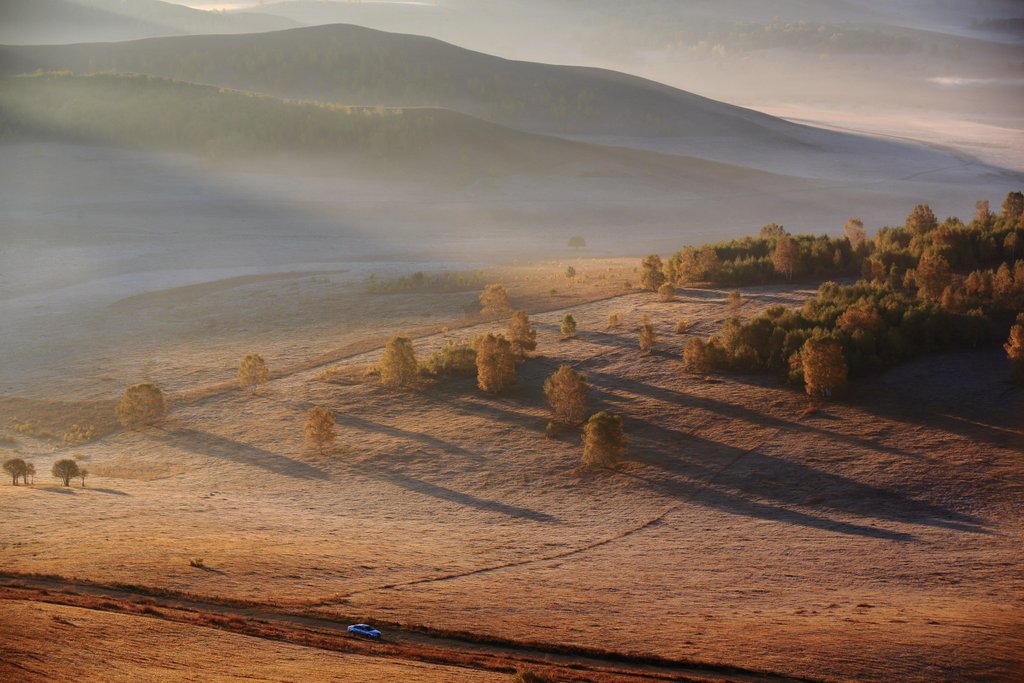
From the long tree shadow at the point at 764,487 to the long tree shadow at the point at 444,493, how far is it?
A: 169 inches

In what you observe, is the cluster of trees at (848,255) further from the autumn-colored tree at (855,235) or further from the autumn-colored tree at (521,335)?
the autumn-colored tree at (521,335)

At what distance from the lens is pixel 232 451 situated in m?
36.3

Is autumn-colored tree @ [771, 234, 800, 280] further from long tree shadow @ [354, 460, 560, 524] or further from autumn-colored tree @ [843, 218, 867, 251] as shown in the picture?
long tree shadow @ [354, 460, 560, 524]

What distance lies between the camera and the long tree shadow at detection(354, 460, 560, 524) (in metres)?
29.7

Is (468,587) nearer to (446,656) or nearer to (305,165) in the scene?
(446,656)

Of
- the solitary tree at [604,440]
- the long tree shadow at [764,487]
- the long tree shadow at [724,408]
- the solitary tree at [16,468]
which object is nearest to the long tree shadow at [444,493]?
the solitary tree at [604,440]

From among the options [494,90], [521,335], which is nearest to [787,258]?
[521,335]

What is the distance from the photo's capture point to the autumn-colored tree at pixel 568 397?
1425 inches

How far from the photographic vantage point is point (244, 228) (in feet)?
285

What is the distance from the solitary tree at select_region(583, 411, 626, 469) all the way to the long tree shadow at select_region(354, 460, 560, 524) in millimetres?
3560

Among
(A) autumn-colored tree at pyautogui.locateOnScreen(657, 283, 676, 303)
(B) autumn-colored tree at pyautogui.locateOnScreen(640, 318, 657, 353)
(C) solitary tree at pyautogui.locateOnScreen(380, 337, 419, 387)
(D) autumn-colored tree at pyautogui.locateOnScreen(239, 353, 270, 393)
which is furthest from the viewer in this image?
(A) autumn-colored tree at pyautogui.locateOnScreen(657, 283, 676, 303)

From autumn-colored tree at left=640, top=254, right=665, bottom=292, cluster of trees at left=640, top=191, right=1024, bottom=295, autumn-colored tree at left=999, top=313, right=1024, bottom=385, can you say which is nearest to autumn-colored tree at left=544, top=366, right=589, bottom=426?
autumn-colored tree at left=999, top=313, right=1024, bottom=385

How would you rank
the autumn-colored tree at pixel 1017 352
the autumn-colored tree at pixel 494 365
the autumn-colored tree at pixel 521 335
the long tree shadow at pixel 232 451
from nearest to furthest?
the long tree shadow at pixel 232 451, the autumn-colored tree at pixel 1017 352, the autumn-colored tree at pixel 494 365, the autumn-colored tree at pixel 521 335

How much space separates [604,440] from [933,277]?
20.6m
